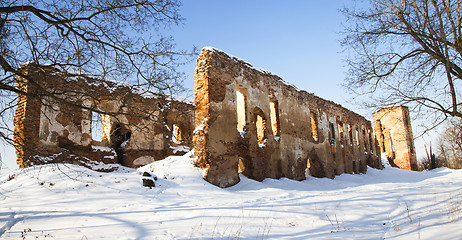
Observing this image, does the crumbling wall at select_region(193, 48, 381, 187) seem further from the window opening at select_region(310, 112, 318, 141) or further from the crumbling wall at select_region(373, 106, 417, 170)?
the crumbling wall at select_region(373, 106, 417, 170)

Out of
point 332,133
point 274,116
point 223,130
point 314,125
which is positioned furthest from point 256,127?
point 332,133

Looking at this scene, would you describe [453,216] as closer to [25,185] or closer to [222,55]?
[222,55]

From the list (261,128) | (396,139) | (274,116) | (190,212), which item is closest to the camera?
(190,212)

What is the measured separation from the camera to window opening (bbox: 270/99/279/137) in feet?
42.5

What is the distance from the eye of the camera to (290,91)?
14477 millimetres

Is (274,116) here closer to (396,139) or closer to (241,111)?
(241,111)

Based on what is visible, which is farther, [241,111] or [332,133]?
[332,133]

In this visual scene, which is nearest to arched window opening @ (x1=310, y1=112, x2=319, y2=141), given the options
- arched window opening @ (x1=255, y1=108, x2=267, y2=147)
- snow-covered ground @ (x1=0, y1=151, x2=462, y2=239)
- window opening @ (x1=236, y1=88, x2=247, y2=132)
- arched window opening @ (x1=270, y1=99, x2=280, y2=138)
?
arched window opening @ (x1=270, y1=99, x2=280, y2=138)

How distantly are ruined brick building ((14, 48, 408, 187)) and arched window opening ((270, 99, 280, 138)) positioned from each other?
29 millimetres

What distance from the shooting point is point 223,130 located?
10.2 meters

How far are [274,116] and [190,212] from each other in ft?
26.8

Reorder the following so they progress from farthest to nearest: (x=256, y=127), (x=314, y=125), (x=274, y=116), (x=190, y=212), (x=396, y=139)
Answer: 1. (x=396, y=139)
2. (x=314, y=125)
3. (x=274, y=116)
4. (x=256, y=127)
5. (x=190, y=212)

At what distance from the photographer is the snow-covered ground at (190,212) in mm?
4426

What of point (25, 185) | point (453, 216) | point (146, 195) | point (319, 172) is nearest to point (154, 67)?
point (146, 195)
